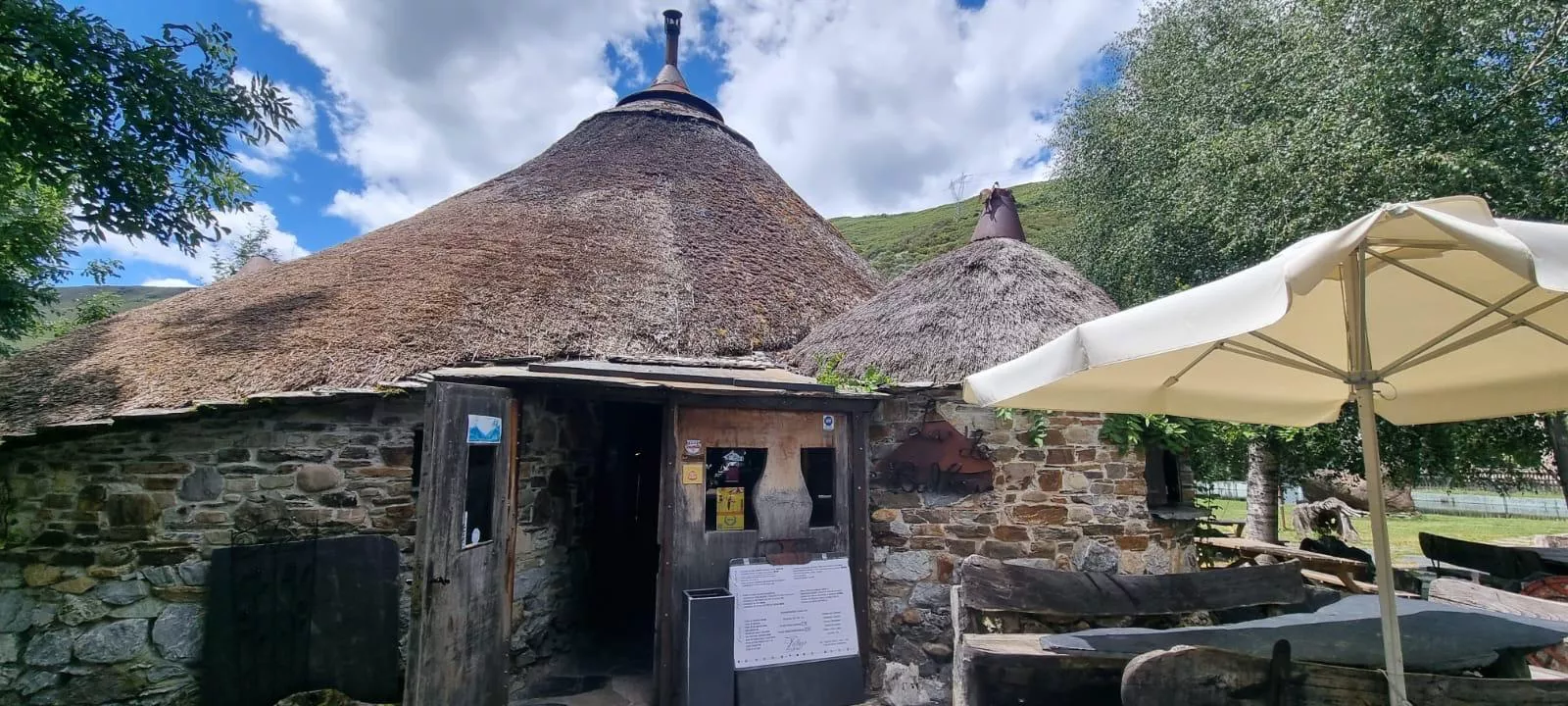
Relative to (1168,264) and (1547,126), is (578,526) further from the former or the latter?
A: (1168,264)

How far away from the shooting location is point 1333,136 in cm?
845

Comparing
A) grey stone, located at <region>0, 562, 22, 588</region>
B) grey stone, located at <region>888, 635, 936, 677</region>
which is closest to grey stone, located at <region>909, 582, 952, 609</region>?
grey stone, located at <region>888, 635, 936, 677</region>

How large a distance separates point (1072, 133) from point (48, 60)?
17.7 metres

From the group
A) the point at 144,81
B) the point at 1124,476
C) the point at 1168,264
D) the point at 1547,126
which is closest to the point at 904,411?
the point at 1124,476

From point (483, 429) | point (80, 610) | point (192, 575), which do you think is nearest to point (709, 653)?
point (483, 429)

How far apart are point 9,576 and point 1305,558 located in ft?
36.9

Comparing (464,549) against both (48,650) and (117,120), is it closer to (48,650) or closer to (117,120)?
(48,650)

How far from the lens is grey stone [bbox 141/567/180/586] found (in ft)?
15.6

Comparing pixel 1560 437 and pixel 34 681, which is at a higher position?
Answer: pixel 1560 437

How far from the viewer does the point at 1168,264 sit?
42.1 ft

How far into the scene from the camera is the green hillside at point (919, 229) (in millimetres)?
35875

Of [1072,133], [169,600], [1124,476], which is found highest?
[1072,133]

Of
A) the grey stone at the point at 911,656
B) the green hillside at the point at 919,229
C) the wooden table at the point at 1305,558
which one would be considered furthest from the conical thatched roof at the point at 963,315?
the green hillside at the point at 919,229

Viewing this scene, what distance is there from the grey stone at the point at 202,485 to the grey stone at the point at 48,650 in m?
1.13
